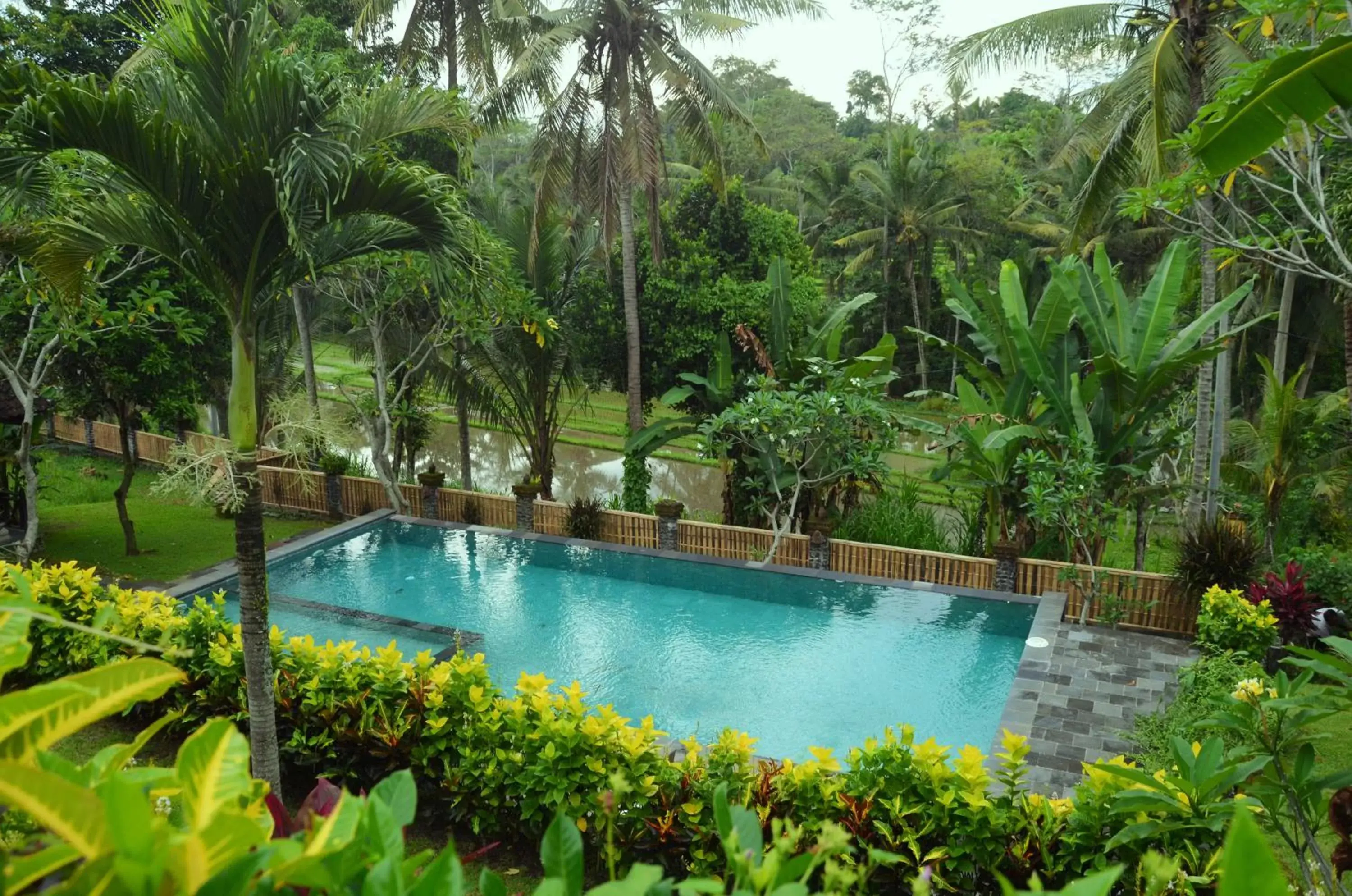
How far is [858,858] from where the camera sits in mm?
4453

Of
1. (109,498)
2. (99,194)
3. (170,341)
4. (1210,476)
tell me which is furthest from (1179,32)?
(109,498)

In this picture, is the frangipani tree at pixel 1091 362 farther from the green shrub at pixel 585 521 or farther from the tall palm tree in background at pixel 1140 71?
the green shrub at pixel 585 521

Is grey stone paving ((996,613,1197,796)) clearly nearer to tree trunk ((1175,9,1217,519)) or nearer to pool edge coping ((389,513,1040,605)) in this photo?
pool edge coping ((389,513,1040,605))

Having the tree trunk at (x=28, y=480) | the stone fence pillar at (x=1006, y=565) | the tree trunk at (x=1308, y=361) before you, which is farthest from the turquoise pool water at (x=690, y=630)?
the tree trunk at (x=1308, y=361)

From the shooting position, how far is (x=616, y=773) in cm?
397

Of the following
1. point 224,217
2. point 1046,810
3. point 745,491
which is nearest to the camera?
point 1046,810

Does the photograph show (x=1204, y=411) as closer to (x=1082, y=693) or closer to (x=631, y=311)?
(x=1082, y=693)

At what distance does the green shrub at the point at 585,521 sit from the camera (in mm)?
12727

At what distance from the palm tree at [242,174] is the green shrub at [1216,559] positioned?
7.53 metres

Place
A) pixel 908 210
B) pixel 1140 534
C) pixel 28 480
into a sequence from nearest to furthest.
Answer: pixel 28 480 → pixel 1140 534 → pixel 908 210

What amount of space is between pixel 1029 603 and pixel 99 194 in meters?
9.19

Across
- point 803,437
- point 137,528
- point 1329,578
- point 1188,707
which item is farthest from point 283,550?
point 1329,578

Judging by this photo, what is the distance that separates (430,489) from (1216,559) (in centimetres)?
983

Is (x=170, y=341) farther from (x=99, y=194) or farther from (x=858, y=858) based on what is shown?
(x=858, y=858)
